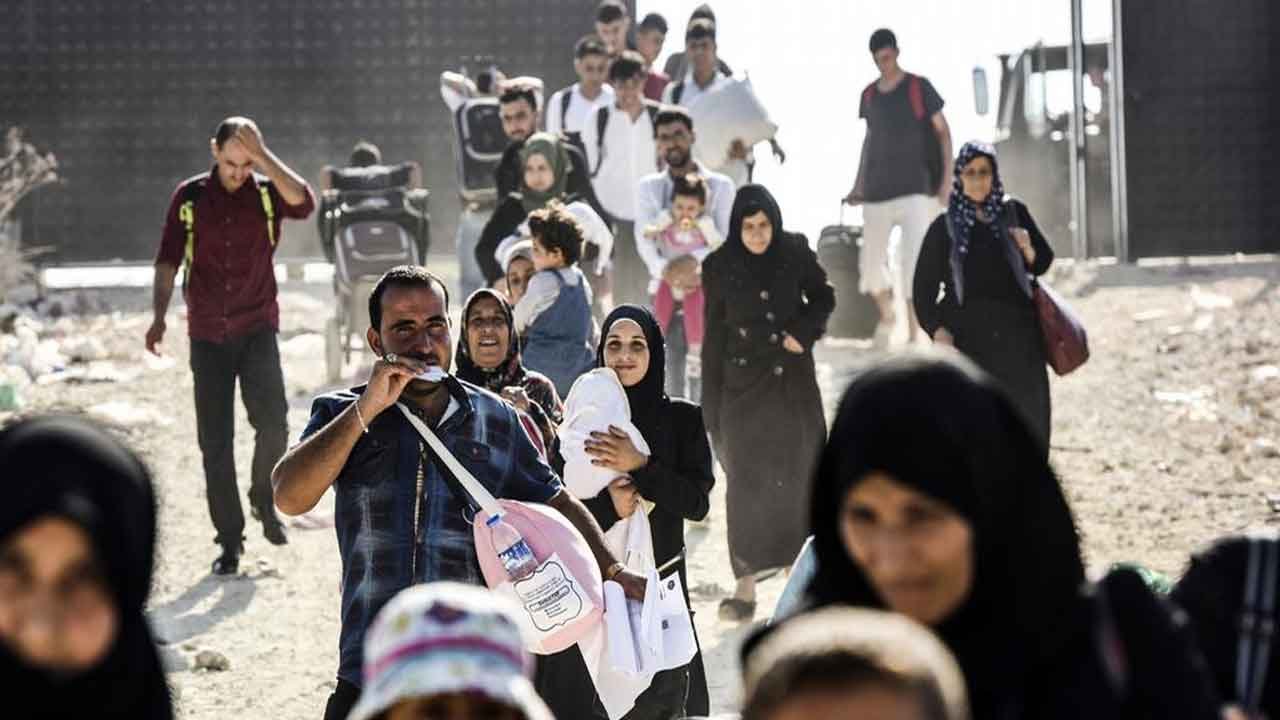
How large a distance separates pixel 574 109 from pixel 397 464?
8738mm

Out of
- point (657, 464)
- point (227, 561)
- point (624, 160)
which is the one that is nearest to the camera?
point (657, 464)

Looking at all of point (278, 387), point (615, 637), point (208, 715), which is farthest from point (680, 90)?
point (615, 637)

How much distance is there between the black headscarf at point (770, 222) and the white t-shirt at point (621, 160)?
3.61 meters

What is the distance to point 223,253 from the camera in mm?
10266

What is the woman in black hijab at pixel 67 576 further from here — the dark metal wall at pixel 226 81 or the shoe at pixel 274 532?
the dark metal wall at pixel 226 81

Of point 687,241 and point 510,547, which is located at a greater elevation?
point 687,241

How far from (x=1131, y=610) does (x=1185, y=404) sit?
11.2 metres

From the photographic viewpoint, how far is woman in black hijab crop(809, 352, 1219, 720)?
10.4 ft

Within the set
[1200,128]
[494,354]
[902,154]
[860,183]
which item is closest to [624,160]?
[902,154]

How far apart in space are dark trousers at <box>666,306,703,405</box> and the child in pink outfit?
35 mm

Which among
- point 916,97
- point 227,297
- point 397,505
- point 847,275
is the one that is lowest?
point 847,275

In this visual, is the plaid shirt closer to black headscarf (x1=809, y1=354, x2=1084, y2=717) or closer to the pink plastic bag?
the pink plastic bag

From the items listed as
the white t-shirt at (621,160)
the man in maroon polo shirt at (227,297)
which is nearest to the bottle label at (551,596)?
the man in maroon polo shirt at (227,297)

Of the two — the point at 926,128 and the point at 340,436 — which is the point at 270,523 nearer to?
the point at 340,436
